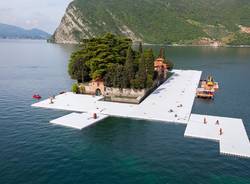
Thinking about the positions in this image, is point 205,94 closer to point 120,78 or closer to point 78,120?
point 120,78

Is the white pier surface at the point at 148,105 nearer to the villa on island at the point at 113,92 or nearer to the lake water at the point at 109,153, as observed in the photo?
the villa on island at the point at 113,92

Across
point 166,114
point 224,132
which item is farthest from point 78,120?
point 224,132

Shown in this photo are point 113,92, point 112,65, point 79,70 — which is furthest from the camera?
point 79,70

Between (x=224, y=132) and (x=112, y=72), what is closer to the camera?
(x=224, y=132)

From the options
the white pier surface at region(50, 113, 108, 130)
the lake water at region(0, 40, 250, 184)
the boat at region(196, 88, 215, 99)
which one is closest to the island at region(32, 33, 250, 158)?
the white pier surface at region(50, 113, 108, 130)

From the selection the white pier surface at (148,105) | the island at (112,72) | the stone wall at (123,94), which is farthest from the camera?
the island at (112,72)

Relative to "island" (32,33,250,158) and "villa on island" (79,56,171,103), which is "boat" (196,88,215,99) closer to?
"island" (32,33,250,158)

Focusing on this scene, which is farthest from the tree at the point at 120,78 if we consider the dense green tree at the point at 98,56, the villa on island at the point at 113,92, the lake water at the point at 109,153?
the lake water at the point at 109,153
